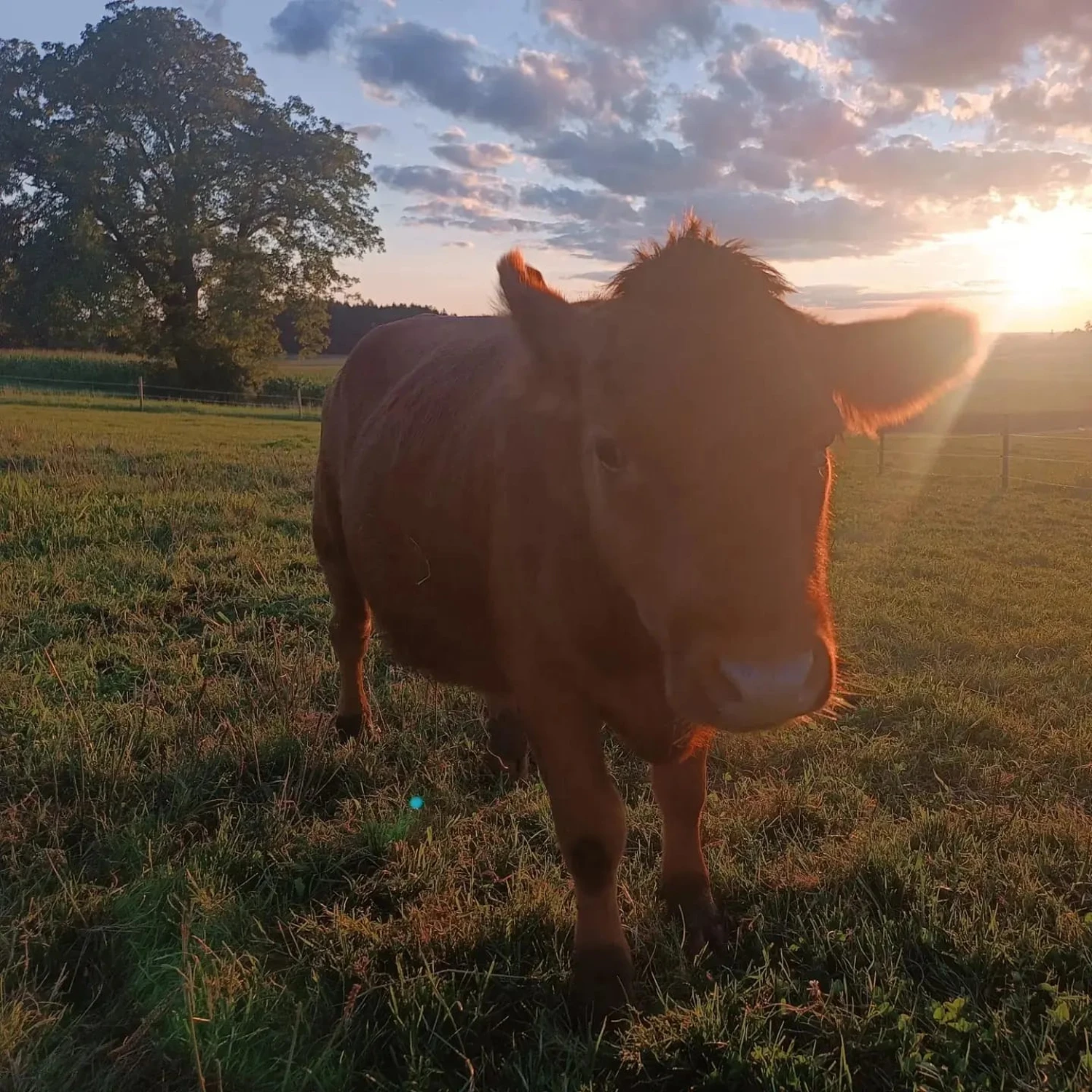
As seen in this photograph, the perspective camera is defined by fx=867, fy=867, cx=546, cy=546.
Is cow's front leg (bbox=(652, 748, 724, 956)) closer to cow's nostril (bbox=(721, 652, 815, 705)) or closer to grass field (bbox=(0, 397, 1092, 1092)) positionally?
grass field (bbox=(0, 397, 1092, 1092))

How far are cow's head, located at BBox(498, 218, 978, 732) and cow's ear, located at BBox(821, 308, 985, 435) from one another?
2 centimetres

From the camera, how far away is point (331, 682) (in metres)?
4.64

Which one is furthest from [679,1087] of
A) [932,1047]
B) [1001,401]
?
[1001,401]

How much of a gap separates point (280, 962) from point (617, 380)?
1935 millimetres

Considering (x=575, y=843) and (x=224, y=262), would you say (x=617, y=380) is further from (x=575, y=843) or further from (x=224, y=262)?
(x=224, y=262)

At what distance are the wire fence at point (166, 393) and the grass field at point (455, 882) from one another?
28648 mm

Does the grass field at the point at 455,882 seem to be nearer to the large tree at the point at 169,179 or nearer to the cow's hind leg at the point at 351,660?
the cow's hind leg at the point at 351,660

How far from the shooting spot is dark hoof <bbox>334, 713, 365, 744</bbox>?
4164 mm

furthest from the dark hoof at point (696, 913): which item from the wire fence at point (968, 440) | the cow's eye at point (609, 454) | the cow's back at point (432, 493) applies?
the wire fence at point (968, 440)

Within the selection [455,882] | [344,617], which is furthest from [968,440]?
[455,882]

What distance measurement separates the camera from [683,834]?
2875 millimetres

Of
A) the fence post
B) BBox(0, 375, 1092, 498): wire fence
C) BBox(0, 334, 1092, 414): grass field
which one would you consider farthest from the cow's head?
BBox(0, 334, 1092, 414): grass field

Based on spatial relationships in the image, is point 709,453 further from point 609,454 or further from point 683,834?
point 683,834

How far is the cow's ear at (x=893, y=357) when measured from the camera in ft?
8.57
